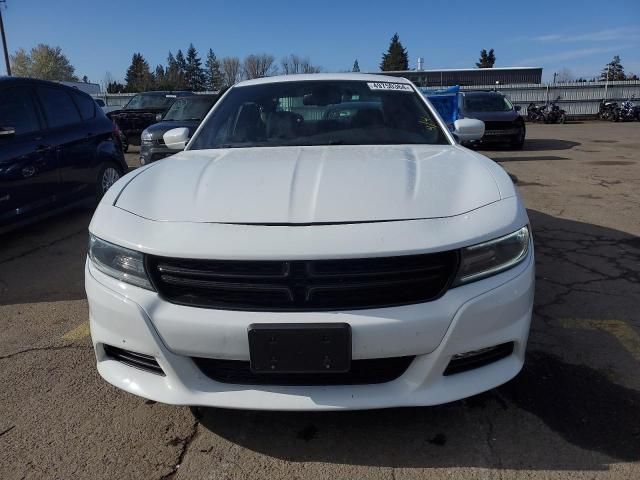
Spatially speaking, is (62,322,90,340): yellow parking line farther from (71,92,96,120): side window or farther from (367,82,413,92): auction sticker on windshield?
(71,92,96,120): side window

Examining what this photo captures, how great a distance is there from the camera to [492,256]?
2.10 metres

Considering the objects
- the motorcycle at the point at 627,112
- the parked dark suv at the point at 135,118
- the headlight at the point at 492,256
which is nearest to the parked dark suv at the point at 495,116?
the parked dark suv at the point at 135,118

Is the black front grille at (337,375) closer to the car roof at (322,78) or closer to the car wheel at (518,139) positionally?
the car roof at (322,78)

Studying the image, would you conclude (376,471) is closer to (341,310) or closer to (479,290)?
(341,310)

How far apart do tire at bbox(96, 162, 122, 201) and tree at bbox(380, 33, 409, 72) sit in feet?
264

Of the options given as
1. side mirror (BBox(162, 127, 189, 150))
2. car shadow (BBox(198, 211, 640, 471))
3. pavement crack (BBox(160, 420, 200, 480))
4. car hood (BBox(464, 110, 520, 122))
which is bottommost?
car shadow (BBox(198, 211, 640, 471))

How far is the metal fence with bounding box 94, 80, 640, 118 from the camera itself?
100ft

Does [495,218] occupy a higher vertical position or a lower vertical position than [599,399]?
higher

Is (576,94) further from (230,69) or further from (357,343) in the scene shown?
(230,69)

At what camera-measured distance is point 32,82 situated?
18.7 ft

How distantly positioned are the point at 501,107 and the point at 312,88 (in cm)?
1235

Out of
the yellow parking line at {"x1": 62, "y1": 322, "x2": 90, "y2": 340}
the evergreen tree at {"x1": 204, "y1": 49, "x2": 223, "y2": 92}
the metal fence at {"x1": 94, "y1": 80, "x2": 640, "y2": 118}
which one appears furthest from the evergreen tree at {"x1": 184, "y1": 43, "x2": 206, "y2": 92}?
the yellow parking line at {"x1": 62, "y1": 322, "x2": 90, "y2": 340}

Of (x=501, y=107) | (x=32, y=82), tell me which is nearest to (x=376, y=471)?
(x=32, y=82)

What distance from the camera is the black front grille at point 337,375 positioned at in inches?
80.0
